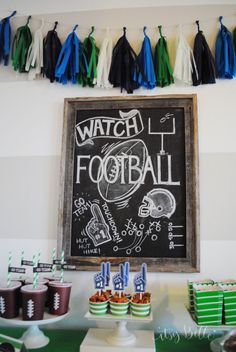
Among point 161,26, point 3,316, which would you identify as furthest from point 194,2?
point 3,316

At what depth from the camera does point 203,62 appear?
5.24ft

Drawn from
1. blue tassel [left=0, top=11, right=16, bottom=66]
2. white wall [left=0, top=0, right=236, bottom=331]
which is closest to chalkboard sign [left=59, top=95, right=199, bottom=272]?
white wall [left=0, top=0, right=236, bottom=331]

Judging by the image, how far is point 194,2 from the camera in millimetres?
1685

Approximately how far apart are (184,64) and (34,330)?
1.58 metres

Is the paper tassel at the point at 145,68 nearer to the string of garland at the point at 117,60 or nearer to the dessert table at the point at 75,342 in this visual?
the string of garland at the point at 117,60

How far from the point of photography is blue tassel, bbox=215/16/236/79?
155 centimetres

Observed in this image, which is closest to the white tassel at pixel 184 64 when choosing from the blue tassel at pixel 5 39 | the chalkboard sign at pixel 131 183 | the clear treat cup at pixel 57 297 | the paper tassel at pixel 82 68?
the chalkboard sign at pixel 131 183

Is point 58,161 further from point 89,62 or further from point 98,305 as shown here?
point 98,305

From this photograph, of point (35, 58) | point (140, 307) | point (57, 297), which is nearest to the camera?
point (140, 307)

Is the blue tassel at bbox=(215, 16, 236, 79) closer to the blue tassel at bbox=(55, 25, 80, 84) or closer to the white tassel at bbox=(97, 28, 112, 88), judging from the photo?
the white tassel at bbox=(97, 28, 112, 88)

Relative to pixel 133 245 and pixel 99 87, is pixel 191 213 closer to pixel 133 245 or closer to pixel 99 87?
pixel 133 245

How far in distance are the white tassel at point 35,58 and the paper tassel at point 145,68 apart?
Answer: 0.58m

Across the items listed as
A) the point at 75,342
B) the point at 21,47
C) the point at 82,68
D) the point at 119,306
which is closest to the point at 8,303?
the point at 75,342

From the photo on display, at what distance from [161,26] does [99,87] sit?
0.52 meters
